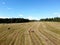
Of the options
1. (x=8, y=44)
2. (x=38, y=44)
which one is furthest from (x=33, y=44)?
(x=8, y=44)

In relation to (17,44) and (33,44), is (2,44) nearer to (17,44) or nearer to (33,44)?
(17,44)

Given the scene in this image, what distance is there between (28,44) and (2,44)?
1.93 metres

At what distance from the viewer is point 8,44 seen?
9125mm

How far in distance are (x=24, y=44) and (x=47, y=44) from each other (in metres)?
1.67

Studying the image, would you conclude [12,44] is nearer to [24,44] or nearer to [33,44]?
[24,44]

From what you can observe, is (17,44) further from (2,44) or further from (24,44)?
(2,44)

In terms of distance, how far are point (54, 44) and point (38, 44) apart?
3.83 feet

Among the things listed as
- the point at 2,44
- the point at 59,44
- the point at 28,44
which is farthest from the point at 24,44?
the point at 59,44

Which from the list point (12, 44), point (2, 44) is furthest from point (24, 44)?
point (2, 44)

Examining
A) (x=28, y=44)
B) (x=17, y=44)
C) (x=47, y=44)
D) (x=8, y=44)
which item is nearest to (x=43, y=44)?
(x=47, y=44)

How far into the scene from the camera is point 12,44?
9031mm

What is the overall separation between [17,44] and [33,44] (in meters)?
1.16

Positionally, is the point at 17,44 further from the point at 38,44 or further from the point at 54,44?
the point at 54,44

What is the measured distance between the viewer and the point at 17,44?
899 centimetres
